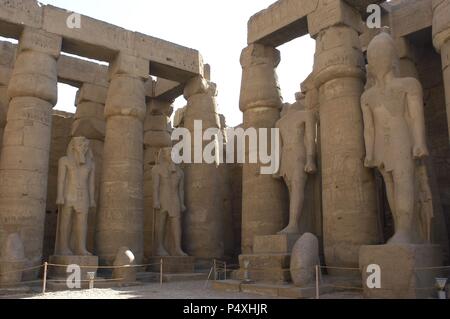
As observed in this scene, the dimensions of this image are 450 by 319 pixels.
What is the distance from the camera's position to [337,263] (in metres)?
8.73

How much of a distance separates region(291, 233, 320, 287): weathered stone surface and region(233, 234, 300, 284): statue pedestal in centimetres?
72

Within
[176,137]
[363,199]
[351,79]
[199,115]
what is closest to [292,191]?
[363,199]

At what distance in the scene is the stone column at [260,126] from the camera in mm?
10773

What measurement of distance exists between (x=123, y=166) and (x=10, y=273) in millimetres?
3785

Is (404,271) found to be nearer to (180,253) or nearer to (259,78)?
(259,78)

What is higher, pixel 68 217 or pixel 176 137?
pixel 176 137

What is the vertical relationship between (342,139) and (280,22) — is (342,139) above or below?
below

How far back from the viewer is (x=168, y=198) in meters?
12.8

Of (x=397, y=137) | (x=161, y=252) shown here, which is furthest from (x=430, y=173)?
(x=161, y=252)

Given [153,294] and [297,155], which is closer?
[153,294]

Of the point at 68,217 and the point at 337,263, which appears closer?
the point at 337,263

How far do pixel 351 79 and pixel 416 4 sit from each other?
292cm

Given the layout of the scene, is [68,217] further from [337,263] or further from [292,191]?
[337,263]

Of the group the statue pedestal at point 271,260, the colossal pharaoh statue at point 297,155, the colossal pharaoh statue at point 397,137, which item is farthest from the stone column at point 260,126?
the colossal pharaoh statue at point 397,137
